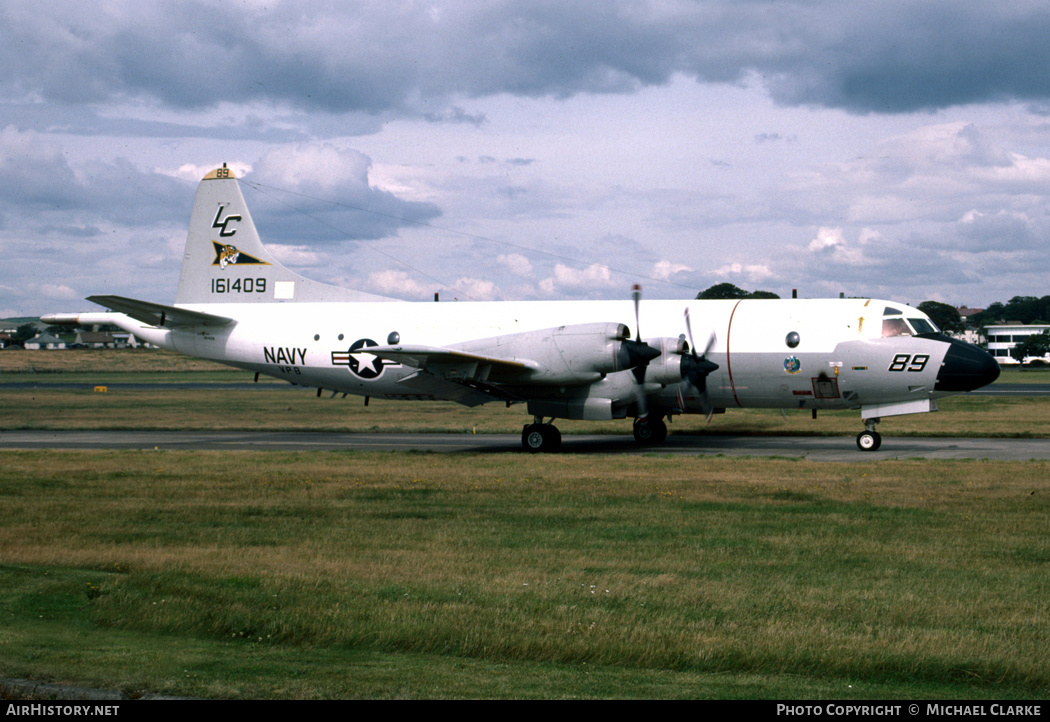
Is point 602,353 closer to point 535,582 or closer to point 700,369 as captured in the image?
point 700,369

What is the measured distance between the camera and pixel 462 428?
37594 mm

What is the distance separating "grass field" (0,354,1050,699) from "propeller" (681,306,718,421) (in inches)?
219

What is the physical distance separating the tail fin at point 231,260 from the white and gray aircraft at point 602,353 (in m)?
0.53

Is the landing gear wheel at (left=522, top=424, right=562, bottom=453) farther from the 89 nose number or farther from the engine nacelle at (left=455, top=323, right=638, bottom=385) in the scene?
the 89 nose number

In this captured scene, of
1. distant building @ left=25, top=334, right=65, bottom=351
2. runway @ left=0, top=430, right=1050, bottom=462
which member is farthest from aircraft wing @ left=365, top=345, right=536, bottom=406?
distant building @ left=25, top=334, right=65, bottom=351

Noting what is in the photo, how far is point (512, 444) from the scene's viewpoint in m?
31.4

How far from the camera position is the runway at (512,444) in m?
26.8

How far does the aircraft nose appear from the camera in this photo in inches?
1033

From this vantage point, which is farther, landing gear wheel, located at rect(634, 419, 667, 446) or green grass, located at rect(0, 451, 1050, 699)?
landing gear wheel, located at rect(634, 419, 667, 446)

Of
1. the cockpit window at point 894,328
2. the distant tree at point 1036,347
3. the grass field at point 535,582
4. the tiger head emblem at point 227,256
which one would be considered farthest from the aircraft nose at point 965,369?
the distant tree at point 1036,347

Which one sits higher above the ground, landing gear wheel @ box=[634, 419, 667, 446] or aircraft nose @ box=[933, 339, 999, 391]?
aircraft nose @ box=[933, 339, 999, 391]

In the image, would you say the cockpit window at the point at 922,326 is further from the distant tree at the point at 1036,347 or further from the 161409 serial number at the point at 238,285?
the distant tree at the point at 1036,347
